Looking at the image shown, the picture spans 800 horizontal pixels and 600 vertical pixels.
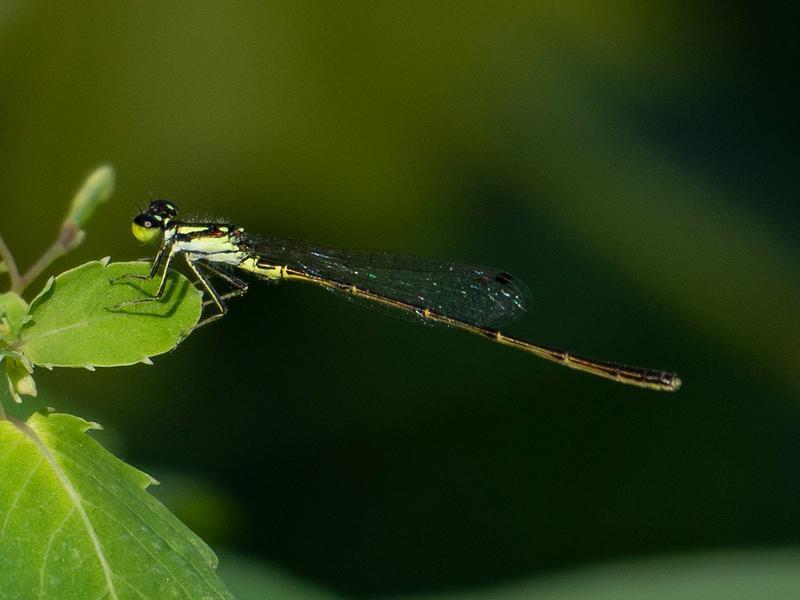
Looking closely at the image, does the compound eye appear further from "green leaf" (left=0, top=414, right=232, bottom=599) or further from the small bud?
"green leaf" (left=0, top=414, right=232, bottom=599)

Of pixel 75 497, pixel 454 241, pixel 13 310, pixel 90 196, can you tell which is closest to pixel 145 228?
pixel 90 196

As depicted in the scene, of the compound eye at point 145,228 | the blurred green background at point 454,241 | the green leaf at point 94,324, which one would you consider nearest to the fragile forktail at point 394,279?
the compound eye at point 145,228

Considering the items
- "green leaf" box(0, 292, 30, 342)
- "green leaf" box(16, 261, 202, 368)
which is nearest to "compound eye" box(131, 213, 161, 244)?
"green leaf" box(16, 261, 202, 368)

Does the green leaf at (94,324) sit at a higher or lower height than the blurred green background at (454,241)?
lower

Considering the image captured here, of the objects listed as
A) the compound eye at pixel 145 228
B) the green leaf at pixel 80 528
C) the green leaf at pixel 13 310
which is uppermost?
the compound eye at pixel 145 228

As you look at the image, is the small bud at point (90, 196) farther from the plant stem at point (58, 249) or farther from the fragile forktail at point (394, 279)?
the fragile forktail at point (394, 279)

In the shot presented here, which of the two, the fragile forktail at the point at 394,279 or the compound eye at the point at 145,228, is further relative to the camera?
the fragile forktail at the point at 394,279

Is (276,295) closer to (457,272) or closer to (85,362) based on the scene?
(457,272)
